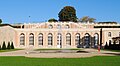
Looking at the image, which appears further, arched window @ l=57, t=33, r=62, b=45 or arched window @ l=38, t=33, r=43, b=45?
arched window @ l=38, t=33, r=43, b=45

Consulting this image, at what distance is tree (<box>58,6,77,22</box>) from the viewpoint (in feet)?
414

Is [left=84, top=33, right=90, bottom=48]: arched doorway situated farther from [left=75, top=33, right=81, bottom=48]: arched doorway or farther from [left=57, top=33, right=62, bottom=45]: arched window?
[left=57, top=33, right=62, bottom=45]: arched window

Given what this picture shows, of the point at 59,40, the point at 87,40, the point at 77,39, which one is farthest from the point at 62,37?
the point at 87,40

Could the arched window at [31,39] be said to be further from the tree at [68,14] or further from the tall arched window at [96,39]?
the tree at [68,14]

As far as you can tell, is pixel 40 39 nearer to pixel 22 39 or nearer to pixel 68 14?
pixel 22 39

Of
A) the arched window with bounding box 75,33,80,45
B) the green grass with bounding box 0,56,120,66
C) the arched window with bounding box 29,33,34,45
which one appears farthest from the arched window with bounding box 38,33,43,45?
the green grass with bounding box 0,56,120,66

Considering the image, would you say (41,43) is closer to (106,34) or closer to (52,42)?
(52,42)

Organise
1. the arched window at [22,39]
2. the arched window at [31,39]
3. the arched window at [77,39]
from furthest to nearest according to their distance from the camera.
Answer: the arched window at [31,39], the arched window at [22,39], the arched window at [77,39]

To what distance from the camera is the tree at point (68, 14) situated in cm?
12619

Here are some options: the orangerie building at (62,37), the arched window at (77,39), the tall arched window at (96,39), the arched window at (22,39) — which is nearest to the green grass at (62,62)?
the orangerie building at (62,37)

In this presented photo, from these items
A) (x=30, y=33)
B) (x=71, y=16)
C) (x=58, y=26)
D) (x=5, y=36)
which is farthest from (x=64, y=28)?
(x=71, y=16)

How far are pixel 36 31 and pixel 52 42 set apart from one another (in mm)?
6067

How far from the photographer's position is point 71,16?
128 metres

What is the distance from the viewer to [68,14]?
127250 millimetres
